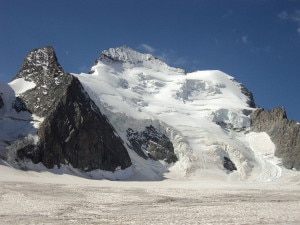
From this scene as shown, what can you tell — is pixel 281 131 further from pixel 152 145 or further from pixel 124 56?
pixel 124 56

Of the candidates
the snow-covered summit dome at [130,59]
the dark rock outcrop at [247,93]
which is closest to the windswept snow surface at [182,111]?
the snow-covered summit dome at [130,59]

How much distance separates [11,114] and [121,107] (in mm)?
33246

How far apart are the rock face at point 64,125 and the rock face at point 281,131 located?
3771 centimetres

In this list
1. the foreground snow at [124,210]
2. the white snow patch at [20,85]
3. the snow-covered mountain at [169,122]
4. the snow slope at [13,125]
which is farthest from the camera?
the white snow patch at [20,85]

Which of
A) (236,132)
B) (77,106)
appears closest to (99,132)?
(77,106)

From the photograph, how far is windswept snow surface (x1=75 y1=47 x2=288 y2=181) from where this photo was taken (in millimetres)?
92312

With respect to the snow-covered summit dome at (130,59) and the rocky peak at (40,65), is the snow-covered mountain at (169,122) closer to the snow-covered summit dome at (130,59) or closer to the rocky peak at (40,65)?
the snow-covered summit dome at (130,59)

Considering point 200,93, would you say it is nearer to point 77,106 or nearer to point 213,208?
point 77,106

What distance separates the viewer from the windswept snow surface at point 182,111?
3634 inches

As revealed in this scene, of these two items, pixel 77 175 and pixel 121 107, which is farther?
pixel 121 107

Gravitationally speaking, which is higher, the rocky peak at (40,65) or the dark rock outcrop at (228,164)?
the rocky peak at (40,65)

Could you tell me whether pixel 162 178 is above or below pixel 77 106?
below

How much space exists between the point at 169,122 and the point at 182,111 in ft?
42.3

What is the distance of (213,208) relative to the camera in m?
30.8
